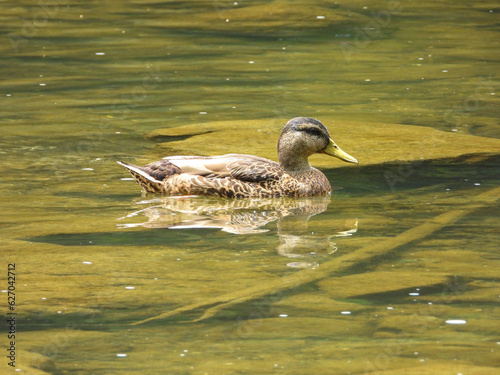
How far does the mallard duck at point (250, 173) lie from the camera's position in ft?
35.7

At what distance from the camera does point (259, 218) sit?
33.1 feet

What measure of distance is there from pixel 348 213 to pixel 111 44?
462 inches

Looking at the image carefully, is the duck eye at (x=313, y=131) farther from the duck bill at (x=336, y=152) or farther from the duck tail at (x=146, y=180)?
the duck tail at (x=146, y=180)

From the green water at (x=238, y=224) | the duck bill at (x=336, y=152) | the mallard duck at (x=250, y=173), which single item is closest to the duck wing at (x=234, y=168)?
the mallard duck at (x=250, y=173)

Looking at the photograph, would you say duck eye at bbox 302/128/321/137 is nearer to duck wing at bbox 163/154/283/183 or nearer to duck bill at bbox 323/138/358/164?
duck bill at bbox 323/138/358/164

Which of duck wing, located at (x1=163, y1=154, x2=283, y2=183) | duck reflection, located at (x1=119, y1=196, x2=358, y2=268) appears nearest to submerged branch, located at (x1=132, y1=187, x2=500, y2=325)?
duck reflection, located at (x1=119, y1=196, x2=358, y2=268)

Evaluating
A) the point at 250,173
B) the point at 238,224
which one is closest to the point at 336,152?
the point at 250,173

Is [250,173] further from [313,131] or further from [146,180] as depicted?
[146,180]

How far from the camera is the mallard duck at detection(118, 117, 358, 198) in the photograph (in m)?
10.9

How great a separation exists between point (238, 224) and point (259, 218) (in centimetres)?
36

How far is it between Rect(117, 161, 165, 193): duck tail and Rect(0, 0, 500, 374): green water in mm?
179

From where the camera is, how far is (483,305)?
24.2 feet

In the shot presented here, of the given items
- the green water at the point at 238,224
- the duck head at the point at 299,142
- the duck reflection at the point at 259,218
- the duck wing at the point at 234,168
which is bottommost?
the duck reflection at the point at 259,218

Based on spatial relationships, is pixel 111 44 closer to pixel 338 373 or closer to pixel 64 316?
pixel 64 316
